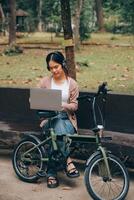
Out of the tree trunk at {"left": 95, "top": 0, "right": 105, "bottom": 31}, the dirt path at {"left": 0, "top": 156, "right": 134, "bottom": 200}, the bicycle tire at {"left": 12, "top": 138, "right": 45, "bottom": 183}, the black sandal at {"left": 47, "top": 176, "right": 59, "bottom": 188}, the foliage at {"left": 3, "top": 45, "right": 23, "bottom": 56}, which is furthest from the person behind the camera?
the tree trunk at {"left": 95, "top": 0, "right": 105, "bottom": 31}

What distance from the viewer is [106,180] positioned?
567 centimetres

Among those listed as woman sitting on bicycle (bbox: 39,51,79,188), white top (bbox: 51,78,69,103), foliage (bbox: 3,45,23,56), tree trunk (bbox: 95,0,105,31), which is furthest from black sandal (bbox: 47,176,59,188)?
tree trunk (bbox: 95,0,105,31)

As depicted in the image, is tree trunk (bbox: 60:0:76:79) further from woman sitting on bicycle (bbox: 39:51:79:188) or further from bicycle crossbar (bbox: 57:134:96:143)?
bicycle crossbar (bbox: 57:134:96:143)

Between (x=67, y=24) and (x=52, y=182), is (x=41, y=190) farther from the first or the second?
(x=67, y=24)

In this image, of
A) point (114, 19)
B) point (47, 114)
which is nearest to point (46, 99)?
point (47, 114)

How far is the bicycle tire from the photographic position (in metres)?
6.21

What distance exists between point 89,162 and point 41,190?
761 mm

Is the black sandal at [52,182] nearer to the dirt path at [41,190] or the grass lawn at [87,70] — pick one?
the dirt path at [41,190]

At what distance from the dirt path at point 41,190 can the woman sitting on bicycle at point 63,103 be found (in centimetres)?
13

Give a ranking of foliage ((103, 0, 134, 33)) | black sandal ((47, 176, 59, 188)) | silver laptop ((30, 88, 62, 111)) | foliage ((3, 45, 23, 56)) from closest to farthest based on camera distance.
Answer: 1. silver laptop ((30, 88, 62, 111))
2. black sandal ((47, 176, 59, 188))
3. foliage ((3, 45, 23, 56))
4. foliage ((103, 0, 134, 33))

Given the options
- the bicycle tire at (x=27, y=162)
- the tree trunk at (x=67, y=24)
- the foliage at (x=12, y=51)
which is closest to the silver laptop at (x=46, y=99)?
the bicycle tire at (x=27, y=162)

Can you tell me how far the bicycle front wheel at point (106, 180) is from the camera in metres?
5.52

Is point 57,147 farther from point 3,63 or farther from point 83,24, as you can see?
point 83,24

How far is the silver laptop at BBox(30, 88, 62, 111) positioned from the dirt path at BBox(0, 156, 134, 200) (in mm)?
920
